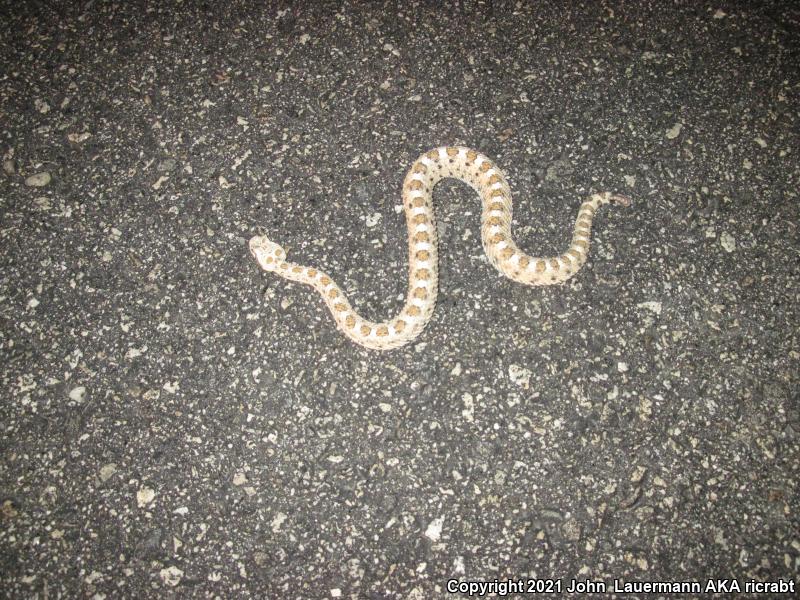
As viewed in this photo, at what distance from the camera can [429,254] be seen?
3908 millimetres

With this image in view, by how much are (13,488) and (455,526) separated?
9.88 ft

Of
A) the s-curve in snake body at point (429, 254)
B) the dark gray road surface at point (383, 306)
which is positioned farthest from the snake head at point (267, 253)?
the dark gray road surface at point (383, 306)

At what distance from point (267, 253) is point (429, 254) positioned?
126 cm

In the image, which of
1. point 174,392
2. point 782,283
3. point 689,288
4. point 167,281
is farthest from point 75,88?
point 782,283

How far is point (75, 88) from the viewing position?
4824 mm

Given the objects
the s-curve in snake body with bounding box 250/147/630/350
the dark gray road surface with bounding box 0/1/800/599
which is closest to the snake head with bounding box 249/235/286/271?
the s-curve in snake body with bounding box 250/147/630/350

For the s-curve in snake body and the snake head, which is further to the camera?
the snake head

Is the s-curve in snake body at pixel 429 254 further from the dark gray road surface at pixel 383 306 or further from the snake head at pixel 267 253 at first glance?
the dark gray road surface at pixel 383 306

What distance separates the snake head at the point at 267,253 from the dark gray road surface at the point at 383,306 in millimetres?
155

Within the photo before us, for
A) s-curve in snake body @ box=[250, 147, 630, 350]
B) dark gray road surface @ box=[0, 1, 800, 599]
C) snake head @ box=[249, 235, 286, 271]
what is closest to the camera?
dark gray road surface @ box=[0, 1, 800, 599]

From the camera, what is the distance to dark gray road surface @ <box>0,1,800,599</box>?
3277 millimetres

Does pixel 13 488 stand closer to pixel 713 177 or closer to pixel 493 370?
pixel 493 370

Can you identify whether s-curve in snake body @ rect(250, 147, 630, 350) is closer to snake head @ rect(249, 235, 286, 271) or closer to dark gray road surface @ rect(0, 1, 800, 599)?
snake head @ rect(249, 235, 286, 271)

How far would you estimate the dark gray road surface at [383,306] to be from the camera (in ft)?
10.8
